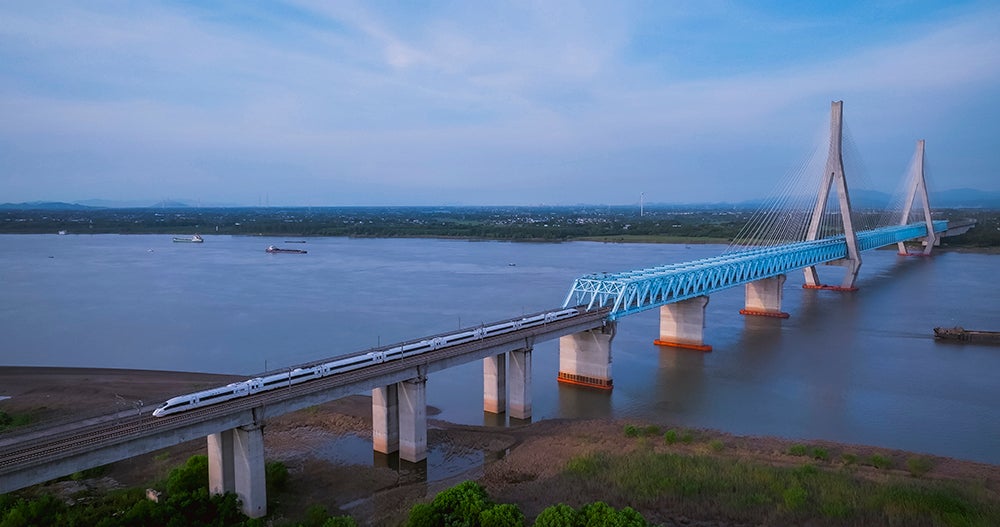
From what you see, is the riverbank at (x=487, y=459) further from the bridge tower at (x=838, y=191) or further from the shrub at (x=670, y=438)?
the bridge tower at (x=838, y=191)

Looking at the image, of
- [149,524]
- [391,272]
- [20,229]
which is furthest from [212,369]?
[20,229]

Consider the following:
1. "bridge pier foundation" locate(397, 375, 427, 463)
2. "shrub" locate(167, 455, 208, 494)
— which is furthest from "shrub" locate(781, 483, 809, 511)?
"shrub" locate(167, 455, 208, 494)

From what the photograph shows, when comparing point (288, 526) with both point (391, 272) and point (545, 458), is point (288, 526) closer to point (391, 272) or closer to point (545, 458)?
point (545, 458)

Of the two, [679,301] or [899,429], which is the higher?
[679,301]

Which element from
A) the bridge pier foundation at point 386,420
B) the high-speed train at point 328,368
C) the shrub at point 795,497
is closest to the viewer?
the high-speed train at point 328,368

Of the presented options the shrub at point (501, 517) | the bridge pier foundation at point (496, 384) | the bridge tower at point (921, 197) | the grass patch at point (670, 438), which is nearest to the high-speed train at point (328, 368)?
the bridge pier foundation at point (496, 384)

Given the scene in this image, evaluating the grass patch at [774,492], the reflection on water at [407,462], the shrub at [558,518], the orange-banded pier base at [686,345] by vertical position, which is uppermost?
the shrub at [558,518]

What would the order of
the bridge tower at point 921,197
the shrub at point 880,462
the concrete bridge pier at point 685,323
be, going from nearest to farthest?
the shrub at point 880,462
the concrete bridge pier at point 685,323
the bridge tower at point 921,197

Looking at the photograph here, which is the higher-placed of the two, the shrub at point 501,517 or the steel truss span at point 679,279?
the steel truss span at point 679,279
